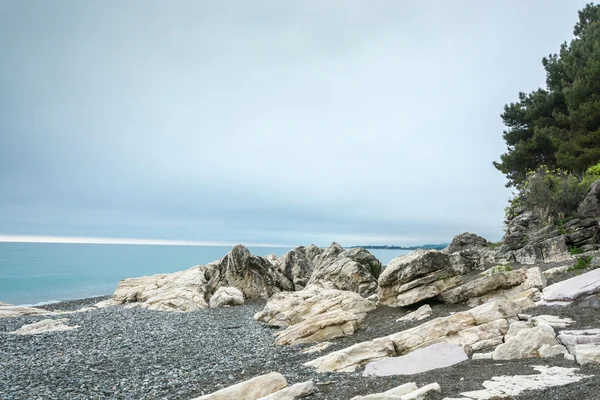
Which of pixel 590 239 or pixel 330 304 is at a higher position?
pixel 590 239

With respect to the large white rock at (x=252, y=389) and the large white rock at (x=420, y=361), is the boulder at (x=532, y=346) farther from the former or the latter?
the large white rock at (x=252, y=389)

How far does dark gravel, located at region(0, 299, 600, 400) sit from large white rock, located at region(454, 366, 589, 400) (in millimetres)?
244

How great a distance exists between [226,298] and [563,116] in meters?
33.9

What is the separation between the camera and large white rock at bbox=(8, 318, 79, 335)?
18975mm

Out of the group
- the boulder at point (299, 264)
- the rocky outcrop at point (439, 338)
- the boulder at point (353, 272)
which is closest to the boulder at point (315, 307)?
the boulder at point (353, 272)

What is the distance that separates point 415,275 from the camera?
18.1m

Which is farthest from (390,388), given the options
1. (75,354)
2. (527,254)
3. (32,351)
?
(527,254)

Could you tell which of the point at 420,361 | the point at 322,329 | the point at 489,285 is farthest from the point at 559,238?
the point at 420,361

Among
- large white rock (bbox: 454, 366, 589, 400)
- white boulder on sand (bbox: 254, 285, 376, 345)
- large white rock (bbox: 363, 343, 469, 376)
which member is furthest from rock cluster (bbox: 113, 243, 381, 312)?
large white rock (bbox: 454, 366, 589, 400)

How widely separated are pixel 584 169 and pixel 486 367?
31827mm

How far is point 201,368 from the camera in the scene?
1216 cm

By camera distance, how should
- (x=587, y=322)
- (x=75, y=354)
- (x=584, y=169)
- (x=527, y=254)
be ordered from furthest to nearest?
(x=584, y=169) < (x=527, y=254) < (x=75, y=354) < (x=587, y=322)

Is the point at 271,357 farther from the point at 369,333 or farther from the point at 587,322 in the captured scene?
the point at 587,322

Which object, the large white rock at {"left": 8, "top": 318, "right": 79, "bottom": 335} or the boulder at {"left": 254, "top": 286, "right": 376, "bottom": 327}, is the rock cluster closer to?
the boulder at {"left": 254, "top": 286, "right": 376, "bottom": 327}
